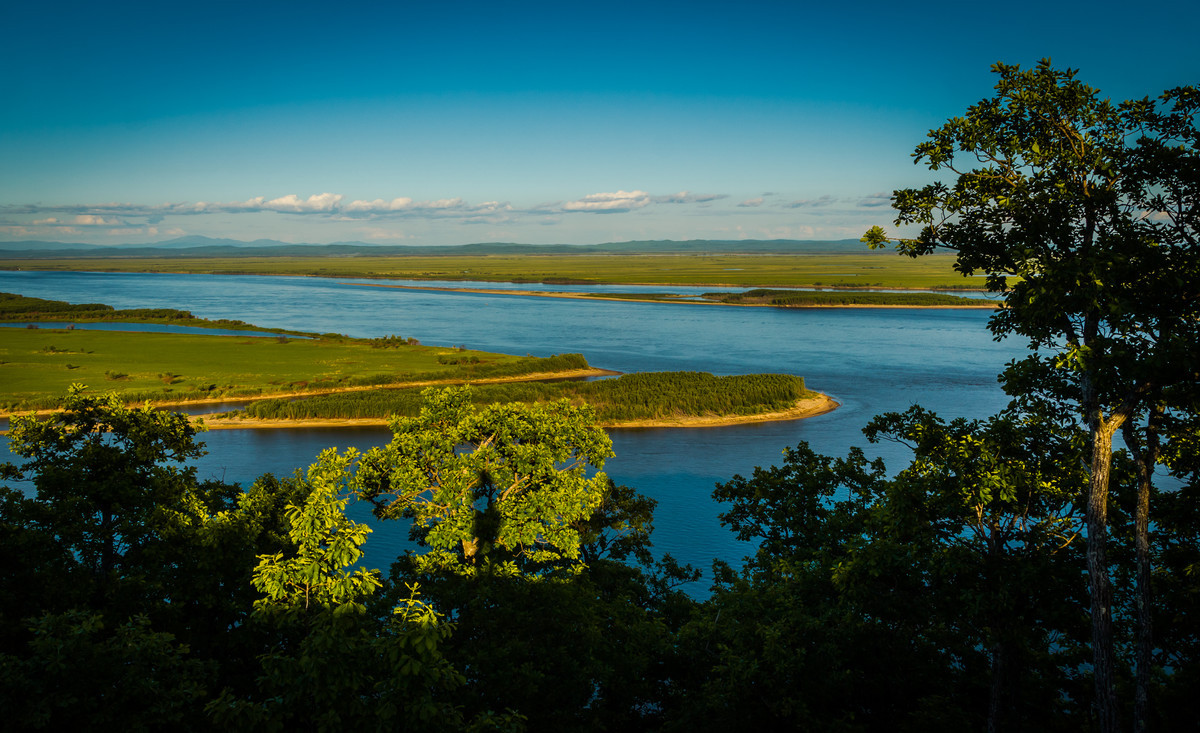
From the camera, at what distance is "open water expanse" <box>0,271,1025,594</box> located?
130 feet

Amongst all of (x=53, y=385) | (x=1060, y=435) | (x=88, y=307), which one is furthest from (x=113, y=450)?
(x=88, y=307)

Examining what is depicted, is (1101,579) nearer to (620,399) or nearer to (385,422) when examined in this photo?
(620,399)

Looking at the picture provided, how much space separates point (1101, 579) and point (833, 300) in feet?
501

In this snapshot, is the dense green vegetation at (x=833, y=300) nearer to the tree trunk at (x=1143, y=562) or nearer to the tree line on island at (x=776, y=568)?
the tree line on island at (x=776, y=568)

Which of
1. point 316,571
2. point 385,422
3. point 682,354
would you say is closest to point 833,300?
point 682,354

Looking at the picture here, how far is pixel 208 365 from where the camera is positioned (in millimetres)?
73125

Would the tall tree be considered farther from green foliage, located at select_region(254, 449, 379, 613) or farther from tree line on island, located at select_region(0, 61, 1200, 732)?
green foliage, located at select_region(254, 449, 379, 613)

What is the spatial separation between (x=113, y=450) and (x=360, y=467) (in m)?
5.27

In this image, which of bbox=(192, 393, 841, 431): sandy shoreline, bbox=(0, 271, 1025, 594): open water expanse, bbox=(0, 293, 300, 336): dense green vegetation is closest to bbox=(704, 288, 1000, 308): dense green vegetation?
bbox=(0, 271, 1025, 594): open water expanse

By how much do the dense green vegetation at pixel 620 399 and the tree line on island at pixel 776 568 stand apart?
35.7m

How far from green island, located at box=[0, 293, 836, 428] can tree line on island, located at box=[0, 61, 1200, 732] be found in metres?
28.7

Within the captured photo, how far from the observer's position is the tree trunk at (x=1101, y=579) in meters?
9.16

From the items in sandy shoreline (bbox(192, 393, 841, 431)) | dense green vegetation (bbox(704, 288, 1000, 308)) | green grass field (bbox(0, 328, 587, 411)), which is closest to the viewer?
sandy shoreline (bbox(192, 393, 841, 431))

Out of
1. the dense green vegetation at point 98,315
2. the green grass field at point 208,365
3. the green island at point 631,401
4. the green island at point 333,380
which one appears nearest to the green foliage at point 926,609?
the green island at point 333,380
